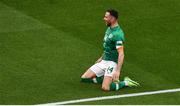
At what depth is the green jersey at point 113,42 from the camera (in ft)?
55.3

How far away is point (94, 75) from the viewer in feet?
57.0

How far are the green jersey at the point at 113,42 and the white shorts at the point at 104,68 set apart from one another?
0.12 m

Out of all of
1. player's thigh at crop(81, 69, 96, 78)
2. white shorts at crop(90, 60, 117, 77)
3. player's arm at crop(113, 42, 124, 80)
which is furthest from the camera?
player's thigh at crop(81, 69, 96, 78)

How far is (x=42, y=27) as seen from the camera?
21.8m

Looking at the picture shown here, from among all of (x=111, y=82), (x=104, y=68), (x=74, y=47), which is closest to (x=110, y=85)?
(x=111, y=82)

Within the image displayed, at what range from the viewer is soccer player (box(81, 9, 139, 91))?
16784 mm

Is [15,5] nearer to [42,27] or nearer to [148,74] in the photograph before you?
[42,27]

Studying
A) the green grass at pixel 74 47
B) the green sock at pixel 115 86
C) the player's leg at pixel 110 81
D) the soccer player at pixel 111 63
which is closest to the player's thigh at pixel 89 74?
the soccer player at pixel 111 63

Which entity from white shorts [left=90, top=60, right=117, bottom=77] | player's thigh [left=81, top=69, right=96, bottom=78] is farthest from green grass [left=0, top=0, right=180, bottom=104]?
white shorts [left=90, top=60, right=117, bottom=77]

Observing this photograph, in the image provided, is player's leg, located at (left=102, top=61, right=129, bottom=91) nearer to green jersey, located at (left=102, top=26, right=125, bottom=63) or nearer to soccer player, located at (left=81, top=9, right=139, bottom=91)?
soccer player, located at (left=81, top=9, right=139, bottom=91)

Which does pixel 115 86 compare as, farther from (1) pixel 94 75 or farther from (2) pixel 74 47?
(2) pixel 74 47

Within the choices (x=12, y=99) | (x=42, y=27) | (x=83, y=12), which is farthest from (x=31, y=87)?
(x=83, y=12)

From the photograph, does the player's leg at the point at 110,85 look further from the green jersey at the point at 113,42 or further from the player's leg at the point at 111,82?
the green jersey at the point at 113,42

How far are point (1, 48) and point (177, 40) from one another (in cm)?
525
